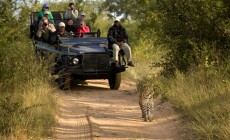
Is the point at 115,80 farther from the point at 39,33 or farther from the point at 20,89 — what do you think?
the point at 20,89

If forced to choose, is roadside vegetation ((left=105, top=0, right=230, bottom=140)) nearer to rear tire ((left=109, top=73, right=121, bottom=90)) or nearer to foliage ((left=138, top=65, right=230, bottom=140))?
foliage ((left=138, top=65, right=230, bottom=140))

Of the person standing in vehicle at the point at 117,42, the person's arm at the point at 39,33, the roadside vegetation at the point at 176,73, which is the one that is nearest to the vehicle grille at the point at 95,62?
the person standing in vehicle at the point at 117,42

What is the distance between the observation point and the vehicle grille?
1324 cm

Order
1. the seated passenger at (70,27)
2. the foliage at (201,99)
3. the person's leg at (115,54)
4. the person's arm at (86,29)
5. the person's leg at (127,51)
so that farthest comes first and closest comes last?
the person's arm at (86,29) < the seated passenger at (70,27) < the person's leg at (127,51) < the person's leg at (115,54) < the foliage at (201,99)

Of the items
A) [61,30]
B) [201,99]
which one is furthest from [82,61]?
[201,99]

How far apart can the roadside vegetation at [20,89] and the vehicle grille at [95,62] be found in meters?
1.20

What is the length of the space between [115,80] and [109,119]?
15.2ft

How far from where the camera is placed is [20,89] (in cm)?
1073

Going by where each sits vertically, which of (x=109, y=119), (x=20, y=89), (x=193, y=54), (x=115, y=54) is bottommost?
(x=109, y=119)

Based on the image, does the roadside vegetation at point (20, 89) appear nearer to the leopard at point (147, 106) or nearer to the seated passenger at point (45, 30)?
the seated passenger at point (45, 30)

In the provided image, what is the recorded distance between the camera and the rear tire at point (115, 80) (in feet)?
45.6

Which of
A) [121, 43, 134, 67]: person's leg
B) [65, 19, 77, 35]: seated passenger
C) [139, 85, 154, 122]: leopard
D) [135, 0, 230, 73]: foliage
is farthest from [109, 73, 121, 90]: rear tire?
[139, 85, 154, 122]: leopard

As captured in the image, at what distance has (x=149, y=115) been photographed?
9219 mm

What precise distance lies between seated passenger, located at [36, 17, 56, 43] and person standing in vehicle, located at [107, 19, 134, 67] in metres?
1.94
